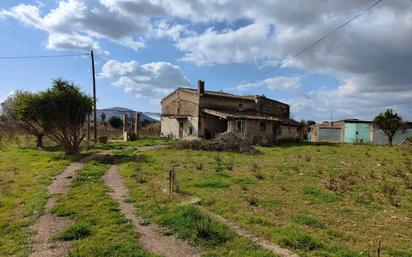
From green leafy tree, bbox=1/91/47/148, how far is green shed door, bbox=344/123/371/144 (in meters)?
37.0

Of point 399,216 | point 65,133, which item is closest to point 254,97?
point 65,133

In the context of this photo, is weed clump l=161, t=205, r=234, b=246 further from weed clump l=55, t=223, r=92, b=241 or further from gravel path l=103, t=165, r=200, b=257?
weed clump l=55, t=223, r=92, b=241

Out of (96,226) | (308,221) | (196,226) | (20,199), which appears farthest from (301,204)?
(20,199)

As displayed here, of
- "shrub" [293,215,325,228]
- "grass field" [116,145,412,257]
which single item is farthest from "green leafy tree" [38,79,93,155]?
"shrub" [293,215,325,228]

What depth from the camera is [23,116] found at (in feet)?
72.3

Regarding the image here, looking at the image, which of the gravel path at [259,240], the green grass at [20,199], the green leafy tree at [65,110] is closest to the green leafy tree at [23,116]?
the green leafy tree at [65,110]

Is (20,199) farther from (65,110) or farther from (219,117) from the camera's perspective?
(219,117)

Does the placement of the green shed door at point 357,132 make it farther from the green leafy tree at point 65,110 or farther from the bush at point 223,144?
the green leafy tree at point 65,110

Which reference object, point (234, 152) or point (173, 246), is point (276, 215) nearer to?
point (173, 246)

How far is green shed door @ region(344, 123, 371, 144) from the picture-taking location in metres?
45.3

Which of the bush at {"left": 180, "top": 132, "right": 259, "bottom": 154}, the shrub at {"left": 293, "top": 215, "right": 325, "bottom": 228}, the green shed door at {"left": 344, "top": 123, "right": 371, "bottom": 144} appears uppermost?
the green shed door at {"left": 344, "top": 123, "right": 371, "bottom": 144}

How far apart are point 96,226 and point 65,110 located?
1607 centimetres

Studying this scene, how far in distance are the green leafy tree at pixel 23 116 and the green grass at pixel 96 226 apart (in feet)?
40.6

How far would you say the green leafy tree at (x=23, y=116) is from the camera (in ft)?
71.2
